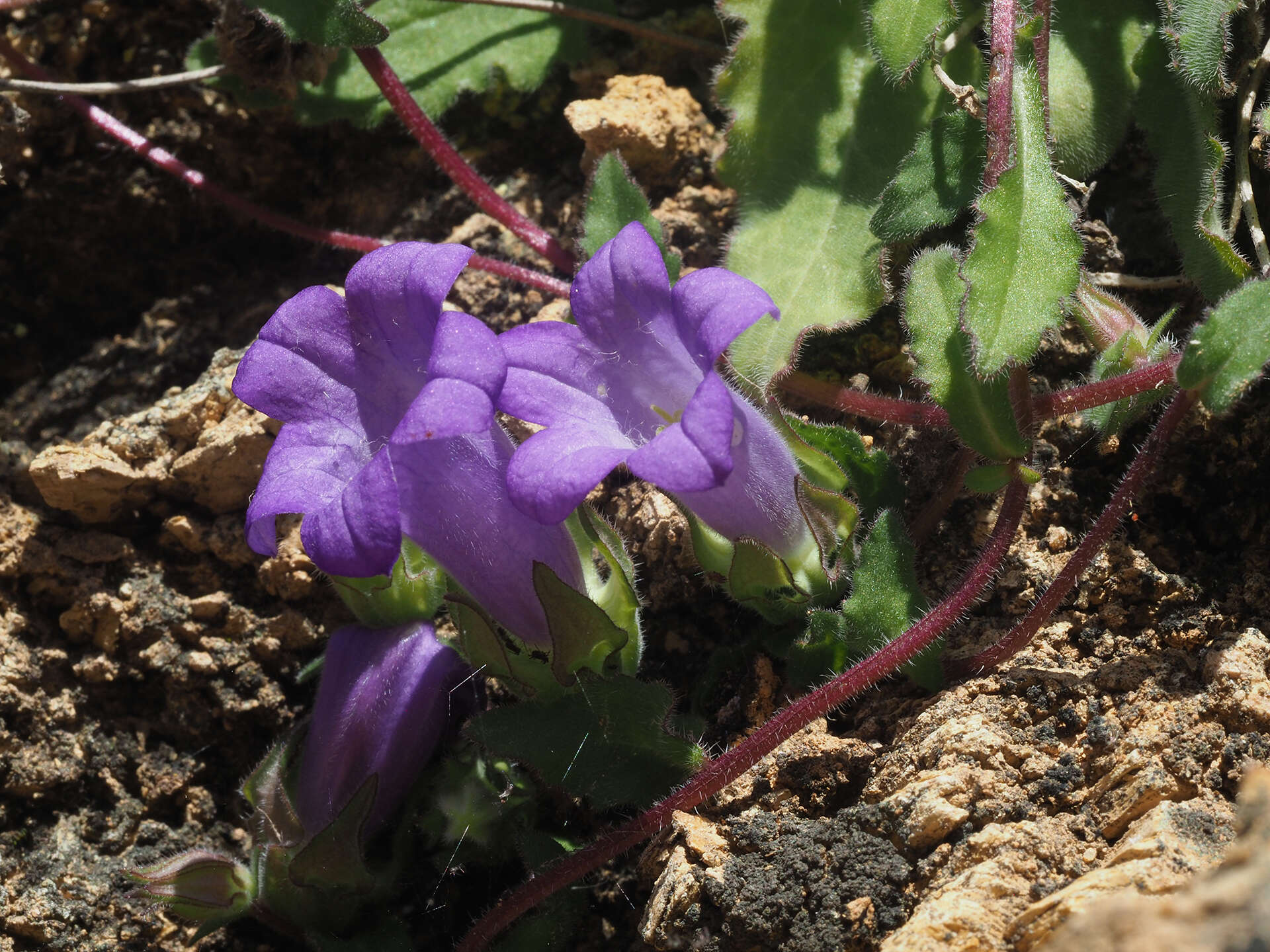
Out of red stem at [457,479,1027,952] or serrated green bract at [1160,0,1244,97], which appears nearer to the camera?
red stem at [457,479,1027,952]

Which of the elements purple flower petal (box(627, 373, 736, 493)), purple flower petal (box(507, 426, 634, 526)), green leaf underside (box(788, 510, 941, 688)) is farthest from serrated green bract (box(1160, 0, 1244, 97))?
purple flower petal (box(507, 426, 634, 526))

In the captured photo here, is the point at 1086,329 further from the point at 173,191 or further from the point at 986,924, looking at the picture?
the point at 173,191

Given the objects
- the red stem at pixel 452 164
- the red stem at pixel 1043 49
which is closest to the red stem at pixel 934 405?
the red stem at pixel 1043 49

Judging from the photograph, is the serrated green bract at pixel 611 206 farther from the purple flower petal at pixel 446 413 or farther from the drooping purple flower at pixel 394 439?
the purple flower petal at pixel 446 413

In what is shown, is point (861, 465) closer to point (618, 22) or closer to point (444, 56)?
point (618, 22)

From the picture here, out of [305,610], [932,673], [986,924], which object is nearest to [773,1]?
[932,673]

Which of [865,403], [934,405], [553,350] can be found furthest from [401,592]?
[934,405]

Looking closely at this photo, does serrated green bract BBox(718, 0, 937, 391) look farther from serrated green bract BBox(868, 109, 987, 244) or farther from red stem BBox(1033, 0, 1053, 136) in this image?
red stem BBox(1033, 0, 1053, 136)
